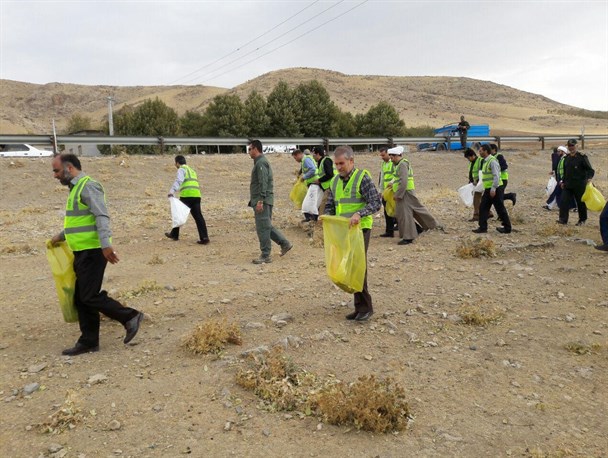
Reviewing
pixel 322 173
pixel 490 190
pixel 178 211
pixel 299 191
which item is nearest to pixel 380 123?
pixel 299 191

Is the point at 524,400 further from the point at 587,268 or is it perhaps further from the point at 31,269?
the point at 31,269

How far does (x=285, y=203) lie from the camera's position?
15.5 metres

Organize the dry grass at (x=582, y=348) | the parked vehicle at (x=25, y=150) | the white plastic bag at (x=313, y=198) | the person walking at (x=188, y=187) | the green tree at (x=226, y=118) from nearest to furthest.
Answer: the dry grass at (x=582, y=348) → the person walking at (x=188, y=187) → the white plastic bag at (x=313, y=198) → the parked vehicle at (x=25, y=150) → the green tree at (x=226, y=118)

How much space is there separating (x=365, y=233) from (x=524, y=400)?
2287 mm

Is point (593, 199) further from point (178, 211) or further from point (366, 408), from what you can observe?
point (366, 408)

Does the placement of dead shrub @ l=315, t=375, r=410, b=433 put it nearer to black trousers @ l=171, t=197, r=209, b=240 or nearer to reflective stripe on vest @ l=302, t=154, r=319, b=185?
black trousers @ l=171, t=197, r=209, b=240

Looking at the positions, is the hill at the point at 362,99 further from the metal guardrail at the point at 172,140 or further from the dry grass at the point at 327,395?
the dry grass at the point at 327,395

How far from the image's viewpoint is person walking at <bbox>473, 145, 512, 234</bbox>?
9656mm

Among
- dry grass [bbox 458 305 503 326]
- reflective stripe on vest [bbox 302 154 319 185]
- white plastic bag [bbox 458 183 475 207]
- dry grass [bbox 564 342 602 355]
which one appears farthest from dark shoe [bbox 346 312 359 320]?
white plastic bag [bbox 458 183 475 207]

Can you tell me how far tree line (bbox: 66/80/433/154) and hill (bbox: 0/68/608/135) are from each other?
30.0m

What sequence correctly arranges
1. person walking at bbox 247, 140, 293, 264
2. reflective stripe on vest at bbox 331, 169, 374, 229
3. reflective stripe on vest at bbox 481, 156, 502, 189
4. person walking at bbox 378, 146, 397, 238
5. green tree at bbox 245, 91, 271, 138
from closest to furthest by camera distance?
reflective stripe on vest at bbox 331, 169, 374, 229
person walking at bbox 247, 140, 293, 264
reflective stripe on vest at bbox 481, 156, 502, 189
person walking at bbox 378, 146, 397, 238
green tree at bbox 245, 91, 271, 138

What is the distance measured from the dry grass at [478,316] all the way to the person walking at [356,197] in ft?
3.27

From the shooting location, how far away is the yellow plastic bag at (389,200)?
1005 centimetres

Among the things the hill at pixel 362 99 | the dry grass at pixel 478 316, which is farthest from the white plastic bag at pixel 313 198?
the hill at pixel 362 99
